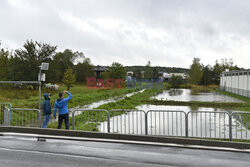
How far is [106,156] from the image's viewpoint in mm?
6773

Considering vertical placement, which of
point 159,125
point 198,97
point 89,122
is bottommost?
point 198,97

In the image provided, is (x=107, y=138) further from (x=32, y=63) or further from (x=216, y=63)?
(x=216, y=63)

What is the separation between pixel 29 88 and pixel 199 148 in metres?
11.7

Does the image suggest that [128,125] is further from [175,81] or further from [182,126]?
[175,81]

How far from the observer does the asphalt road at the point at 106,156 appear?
612cm

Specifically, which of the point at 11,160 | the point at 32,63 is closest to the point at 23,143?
the point at 11,160

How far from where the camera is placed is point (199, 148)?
7.44 meters

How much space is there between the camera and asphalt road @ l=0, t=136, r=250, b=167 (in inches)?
241

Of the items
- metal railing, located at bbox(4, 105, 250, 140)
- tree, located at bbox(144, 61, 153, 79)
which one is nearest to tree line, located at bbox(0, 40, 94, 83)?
metal railing, located at bbox(4, 105, 250, 140)

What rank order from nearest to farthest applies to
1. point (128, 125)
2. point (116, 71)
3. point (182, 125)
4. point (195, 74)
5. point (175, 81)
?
point (182, 125) → point (128, 125) → point (116, 71) → point (175, 81) → point (195, 74)

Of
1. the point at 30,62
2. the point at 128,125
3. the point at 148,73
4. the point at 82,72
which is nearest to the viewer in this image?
the point at 128,125

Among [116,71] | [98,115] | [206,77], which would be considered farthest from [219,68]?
[98,115]

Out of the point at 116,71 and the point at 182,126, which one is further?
the point at 116,71

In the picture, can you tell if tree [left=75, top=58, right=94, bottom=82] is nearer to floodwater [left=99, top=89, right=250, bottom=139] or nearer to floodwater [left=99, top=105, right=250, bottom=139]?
floodwater [left=99, top=89, right=250, bottom=139]
